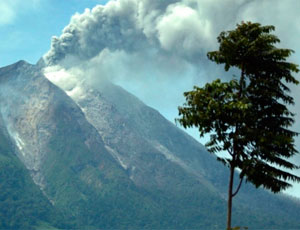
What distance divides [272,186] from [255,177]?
1.12m

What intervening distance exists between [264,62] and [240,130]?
4.56 metres

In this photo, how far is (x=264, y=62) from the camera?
1244 inches

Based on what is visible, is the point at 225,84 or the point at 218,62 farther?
the point at 218,62

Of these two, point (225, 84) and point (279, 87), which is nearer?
point (225, 84)

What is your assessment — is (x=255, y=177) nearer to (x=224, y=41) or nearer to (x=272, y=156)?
(x=272, y=156)

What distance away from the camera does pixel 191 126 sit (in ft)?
101

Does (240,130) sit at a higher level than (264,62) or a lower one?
lower

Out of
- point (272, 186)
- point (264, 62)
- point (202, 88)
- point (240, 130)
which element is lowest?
point (272, 186)

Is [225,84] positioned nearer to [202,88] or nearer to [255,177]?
[202,88]

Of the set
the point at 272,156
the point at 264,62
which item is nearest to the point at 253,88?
the point at 264,62

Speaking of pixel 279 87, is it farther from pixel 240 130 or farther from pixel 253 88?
pixel 240 130

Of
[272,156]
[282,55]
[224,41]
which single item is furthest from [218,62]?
[272,156]

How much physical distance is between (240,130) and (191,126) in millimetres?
2831

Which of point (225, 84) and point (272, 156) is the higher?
point (225, 84)
